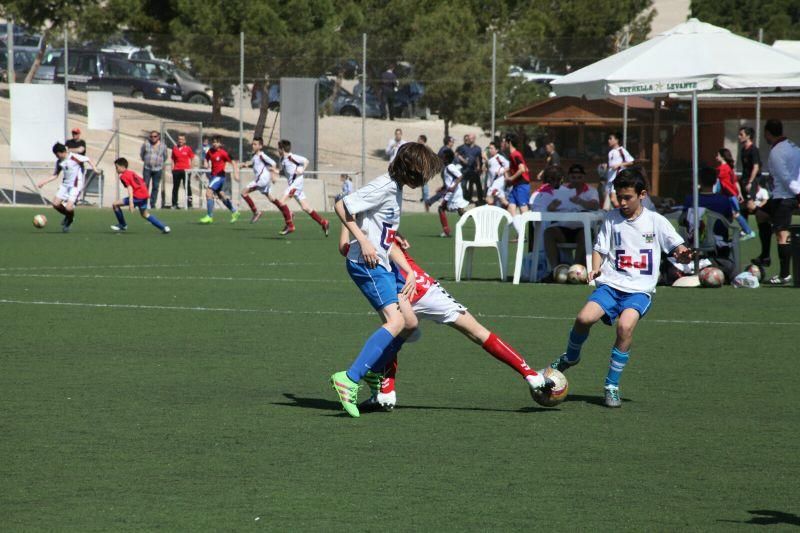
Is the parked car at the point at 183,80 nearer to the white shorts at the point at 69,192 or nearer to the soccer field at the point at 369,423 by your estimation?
the white shorts at the point at 69,192

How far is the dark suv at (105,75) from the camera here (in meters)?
38.8

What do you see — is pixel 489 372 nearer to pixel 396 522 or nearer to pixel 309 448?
pixel 309 448

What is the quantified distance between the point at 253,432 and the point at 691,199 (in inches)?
425

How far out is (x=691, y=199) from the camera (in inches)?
669

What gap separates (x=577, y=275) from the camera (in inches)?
661

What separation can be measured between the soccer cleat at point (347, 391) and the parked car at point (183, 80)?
30289mm

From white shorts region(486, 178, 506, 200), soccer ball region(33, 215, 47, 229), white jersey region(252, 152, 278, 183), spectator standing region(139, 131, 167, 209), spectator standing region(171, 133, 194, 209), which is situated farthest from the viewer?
spectator standing region(171, 133, 194, 209)

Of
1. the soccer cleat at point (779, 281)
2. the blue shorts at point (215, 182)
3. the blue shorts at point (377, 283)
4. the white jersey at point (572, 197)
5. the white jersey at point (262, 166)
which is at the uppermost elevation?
the white jersey at point (262, 166)

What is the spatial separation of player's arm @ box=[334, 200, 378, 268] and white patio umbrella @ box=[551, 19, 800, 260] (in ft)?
30.4

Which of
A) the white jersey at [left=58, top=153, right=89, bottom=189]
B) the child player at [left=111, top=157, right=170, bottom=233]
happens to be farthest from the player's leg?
the white jersey at [left=58, top=153, right=89, bottom=189]

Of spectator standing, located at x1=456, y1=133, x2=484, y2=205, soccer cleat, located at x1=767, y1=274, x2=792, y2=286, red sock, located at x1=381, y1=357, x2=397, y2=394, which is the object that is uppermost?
spectator standing, located at x1=456, y1=133, x2=484, y2=205

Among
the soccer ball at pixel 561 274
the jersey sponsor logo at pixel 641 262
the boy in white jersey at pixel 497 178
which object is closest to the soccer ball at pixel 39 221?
the boy in white jersey at pixel 497 178

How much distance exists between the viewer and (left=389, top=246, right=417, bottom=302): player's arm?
7969 millimetres

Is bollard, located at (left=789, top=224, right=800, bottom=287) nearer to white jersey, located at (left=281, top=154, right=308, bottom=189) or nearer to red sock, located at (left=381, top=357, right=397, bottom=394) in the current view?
red sock, located at (left=381, top=357, right=397, bottom=394)
